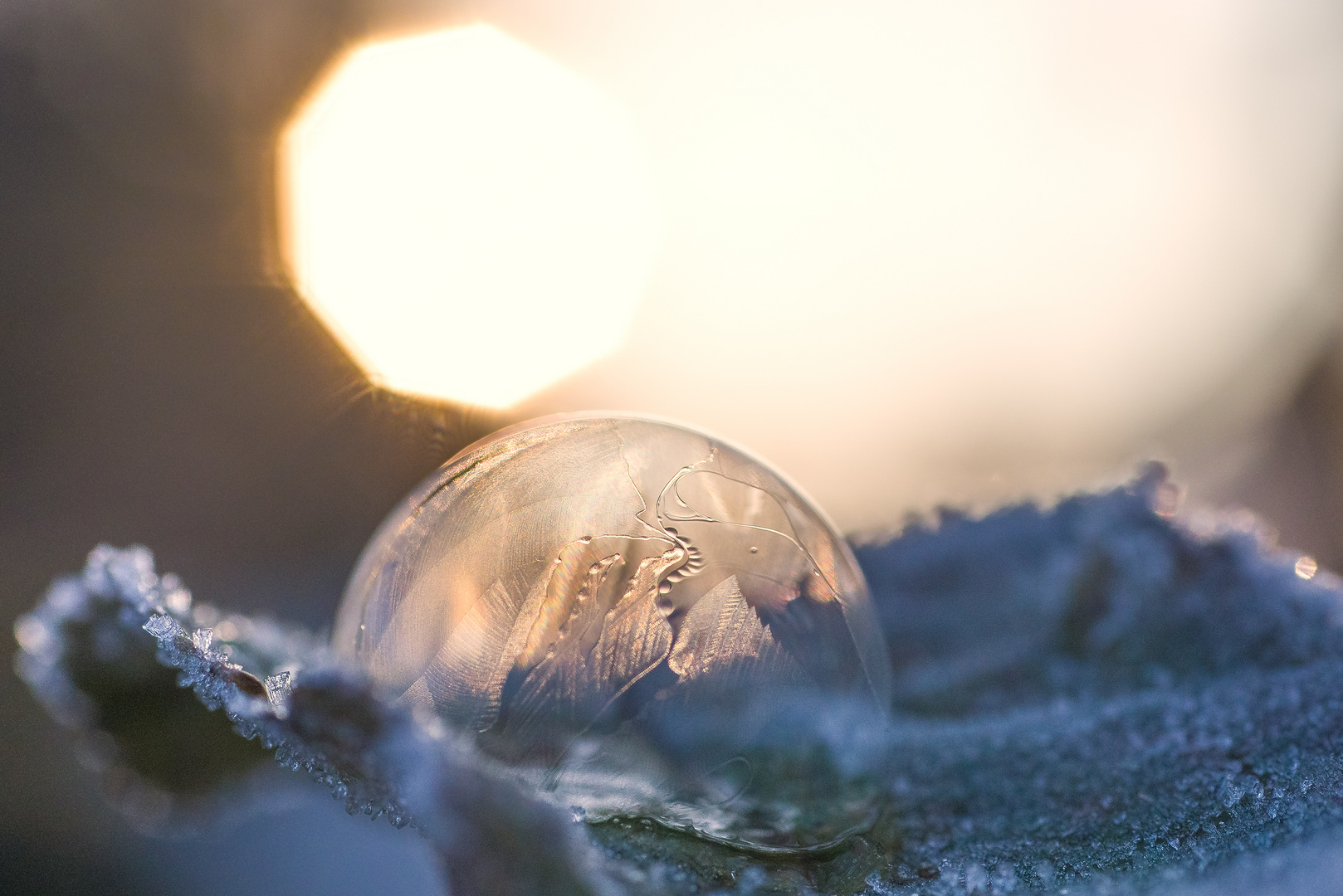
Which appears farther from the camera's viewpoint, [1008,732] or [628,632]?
[1008,732]

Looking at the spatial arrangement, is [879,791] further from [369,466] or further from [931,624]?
[369,466]

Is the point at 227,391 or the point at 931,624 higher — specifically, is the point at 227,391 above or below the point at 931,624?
above

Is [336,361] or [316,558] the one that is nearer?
[336,361]

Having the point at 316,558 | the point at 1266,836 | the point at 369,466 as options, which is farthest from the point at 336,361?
the point at 1266,836

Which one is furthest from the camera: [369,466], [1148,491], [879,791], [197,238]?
[197,238]

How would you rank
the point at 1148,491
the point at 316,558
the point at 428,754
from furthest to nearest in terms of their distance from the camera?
the point at 316,558
the point at 1148,491
the point at 428,754
